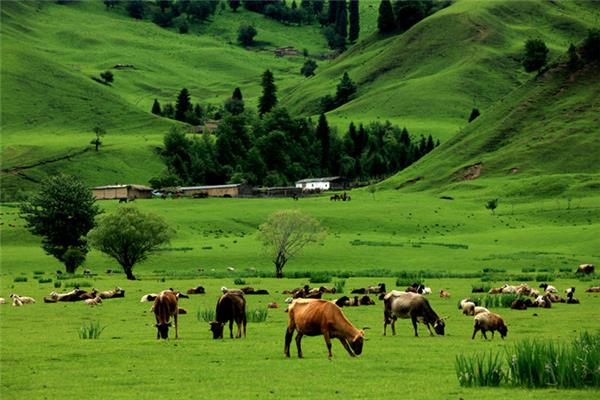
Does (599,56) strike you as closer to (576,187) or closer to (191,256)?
(576,187)

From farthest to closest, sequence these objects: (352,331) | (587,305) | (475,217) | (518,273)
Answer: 1. (475,217)
2. (518,273)
3. (587,305)
4. (352,331)

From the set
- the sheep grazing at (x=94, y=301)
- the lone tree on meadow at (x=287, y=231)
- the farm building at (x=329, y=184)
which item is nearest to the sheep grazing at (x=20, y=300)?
the sheep grazing at (x=94, y=301)

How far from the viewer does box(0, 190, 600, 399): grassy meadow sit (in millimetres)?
24438

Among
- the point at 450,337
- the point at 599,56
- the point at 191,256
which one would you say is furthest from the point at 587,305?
the point at 599,56

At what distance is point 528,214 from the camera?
124 meters

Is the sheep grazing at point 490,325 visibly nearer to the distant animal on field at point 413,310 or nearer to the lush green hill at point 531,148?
the distant animal on field at point 413,310

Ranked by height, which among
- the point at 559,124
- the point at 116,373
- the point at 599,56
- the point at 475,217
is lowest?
the point at 116,373

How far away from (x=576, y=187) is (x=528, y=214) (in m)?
18.7

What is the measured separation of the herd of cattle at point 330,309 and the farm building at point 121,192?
107678 millimetres

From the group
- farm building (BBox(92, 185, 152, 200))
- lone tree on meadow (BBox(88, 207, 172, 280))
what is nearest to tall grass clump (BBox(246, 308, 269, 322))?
lone tree on meadow (BBox(88, 207, 172, 280))

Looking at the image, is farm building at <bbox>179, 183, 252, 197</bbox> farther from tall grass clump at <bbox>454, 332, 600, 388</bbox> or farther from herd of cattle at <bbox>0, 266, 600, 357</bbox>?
tall grass clump at <bbox>454, 332, 600, 388</bbox>

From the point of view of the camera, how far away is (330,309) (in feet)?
89.9

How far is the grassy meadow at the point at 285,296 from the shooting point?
2444cm

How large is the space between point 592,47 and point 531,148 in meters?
38.6
